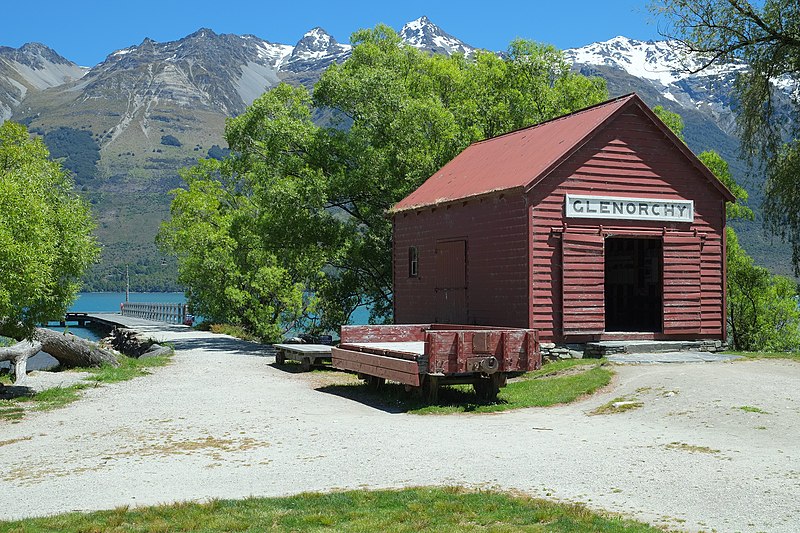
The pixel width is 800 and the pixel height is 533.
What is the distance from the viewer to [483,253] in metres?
22.6

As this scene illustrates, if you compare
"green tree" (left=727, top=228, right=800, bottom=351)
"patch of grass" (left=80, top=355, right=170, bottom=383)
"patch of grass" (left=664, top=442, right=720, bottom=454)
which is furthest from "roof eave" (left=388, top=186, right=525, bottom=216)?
"green tree" (left=727, top=228, right=800, bottom=351)

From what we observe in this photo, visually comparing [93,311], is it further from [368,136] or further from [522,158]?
[522,158]

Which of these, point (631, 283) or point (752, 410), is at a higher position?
point (631, 283)

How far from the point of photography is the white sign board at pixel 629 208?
21.4 metres

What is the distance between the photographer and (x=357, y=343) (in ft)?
63.6

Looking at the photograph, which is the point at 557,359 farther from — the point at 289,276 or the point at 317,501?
the point at 289,276

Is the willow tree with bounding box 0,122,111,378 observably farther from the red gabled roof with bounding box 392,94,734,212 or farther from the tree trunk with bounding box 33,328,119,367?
the red gabled roof with bounding box 392,94,734,212

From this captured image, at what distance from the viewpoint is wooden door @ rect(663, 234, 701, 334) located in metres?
22.4

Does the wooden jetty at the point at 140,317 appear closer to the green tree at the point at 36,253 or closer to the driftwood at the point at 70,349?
the driftwood at the point at 70,349

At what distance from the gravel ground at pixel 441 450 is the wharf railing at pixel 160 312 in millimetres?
37693

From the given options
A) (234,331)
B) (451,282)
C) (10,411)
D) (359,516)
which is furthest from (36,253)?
(234,331)

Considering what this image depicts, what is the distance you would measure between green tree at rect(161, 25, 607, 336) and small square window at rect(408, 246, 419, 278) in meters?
5.23

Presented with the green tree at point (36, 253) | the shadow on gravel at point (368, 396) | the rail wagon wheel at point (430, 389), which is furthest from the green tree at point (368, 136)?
the rail wagon wheel at point (430, 389)

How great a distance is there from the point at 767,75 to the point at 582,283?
8.54m
